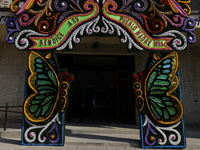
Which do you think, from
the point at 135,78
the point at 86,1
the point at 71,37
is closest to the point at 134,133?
the point at 135,78

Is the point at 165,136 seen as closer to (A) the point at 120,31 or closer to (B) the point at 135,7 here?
(A) the point at 120,31

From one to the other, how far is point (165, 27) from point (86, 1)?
2103 mm

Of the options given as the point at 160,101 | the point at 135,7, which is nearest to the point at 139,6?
the point at 135,7

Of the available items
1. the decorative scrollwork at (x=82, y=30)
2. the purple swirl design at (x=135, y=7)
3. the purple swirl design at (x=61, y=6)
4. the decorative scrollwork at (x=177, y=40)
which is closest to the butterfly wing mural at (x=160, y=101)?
the decorative scrollwork at (x=177, y=40)

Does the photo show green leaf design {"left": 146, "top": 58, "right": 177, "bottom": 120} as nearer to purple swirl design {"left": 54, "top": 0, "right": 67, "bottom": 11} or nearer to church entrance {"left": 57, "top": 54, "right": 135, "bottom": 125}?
purple swirl design {"left": 54, "top": 0, "right": 67, "bottom": 11}

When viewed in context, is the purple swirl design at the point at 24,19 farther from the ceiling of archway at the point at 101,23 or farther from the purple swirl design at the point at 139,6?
the purple swirl design at the point at 139,6

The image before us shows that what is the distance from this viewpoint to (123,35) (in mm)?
4297

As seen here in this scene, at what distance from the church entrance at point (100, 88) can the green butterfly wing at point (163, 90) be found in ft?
10.2

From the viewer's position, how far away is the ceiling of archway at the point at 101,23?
428cm

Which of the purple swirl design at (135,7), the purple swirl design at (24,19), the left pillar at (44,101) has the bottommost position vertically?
the left pillar at (44,101)

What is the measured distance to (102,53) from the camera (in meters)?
7.40

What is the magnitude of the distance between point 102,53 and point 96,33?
3075 mm

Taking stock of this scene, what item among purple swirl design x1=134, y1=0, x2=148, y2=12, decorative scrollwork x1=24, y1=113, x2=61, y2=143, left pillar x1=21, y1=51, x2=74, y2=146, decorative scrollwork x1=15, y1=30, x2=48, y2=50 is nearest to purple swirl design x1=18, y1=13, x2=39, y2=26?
decorative scrollwork x1=15, y1=30, x2=48, y2=50

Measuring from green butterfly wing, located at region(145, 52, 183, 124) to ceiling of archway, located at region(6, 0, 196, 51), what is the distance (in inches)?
16.5
